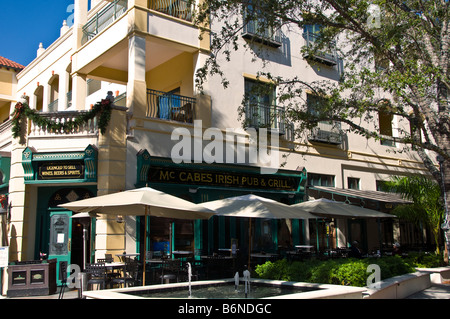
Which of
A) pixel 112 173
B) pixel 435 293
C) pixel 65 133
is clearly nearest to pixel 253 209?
pixel 112 173

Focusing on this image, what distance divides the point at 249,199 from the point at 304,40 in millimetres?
10387

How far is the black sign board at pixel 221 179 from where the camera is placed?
14.9m

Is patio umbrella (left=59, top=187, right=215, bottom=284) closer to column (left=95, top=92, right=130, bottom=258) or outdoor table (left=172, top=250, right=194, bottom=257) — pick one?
column (left=95, top=92, right=130, bottom=258)

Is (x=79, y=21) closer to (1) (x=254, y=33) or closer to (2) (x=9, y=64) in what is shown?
(1) (x=254, y=33)

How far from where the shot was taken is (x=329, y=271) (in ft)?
33.4

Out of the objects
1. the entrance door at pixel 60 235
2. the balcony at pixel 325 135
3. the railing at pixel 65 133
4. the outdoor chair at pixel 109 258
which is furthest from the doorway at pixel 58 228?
the balcony at pixel 325 135

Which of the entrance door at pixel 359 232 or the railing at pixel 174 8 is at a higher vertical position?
the railing at pixel 174 8

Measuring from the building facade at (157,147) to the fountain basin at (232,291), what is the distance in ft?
15.8

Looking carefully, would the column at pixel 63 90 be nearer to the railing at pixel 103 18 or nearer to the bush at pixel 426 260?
the railing at pixel 103 18

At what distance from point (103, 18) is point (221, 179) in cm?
817

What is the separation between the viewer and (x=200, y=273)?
15047 mm

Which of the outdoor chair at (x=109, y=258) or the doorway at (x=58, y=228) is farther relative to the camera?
the doorway at (x=58, y=228)

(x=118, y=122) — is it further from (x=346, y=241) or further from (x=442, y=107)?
(x=346, y=241)
